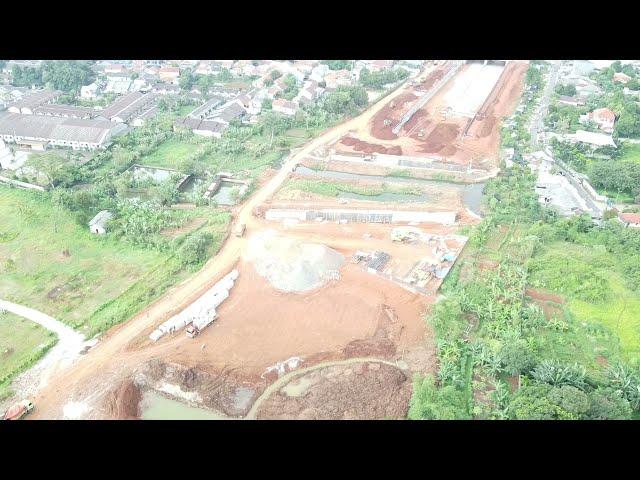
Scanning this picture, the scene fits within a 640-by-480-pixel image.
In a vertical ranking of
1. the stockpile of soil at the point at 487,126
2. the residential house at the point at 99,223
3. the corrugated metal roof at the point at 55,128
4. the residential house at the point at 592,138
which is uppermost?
the corrugated metal roof at the point at 55,128

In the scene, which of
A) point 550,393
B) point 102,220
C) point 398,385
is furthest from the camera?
point 102,220

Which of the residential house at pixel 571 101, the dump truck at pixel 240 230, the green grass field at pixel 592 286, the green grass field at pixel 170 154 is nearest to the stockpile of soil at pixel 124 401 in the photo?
the dump truck at pixel 240 230

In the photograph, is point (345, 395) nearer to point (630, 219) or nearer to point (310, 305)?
point (310, 305)

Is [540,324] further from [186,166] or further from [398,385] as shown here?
[186,166]

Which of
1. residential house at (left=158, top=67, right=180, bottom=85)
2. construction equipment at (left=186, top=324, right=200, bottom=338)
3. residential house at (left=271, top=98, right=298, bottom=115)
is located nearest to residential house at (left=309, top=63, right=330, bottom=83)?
residential house at (left=271, top=98, right=298, bottom=115)

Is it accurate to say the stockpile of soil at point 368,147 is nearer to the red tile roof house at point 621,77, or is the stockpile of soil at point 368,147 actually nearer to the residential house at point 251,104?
the residential house at point 251,104

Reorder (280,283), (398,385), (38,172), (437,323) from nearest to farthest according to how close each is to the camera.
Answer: (398,385), (437,323), (280,283), (38,172)

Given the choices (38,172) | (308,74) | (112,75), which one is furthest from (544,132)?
(112,75)

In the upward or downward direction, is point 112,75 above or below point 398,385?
above
